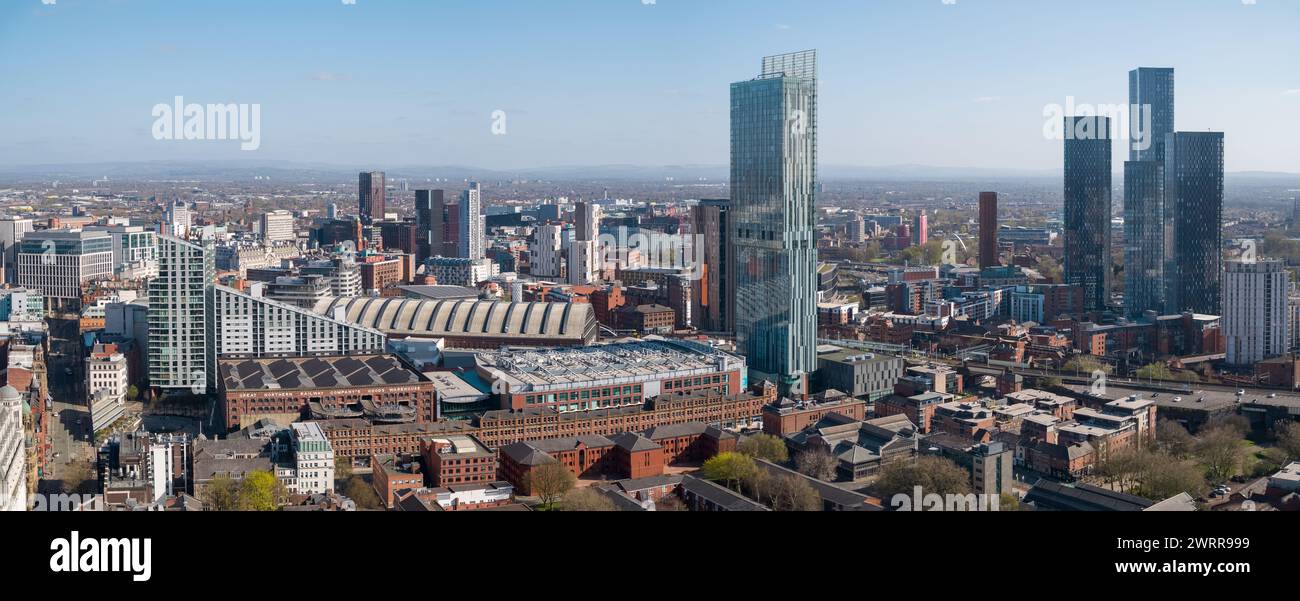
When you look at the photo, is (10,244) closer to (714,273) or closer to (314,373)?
(314,373)

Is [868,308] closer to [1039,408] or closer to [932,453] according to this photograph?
[1039,408]

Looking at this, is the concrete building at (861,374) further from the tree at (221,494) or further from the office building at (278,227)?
the office building at (278,227)

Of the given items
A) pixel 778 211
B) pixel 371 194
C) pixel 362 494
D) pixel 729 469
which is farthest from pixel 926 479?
pixel 371 194

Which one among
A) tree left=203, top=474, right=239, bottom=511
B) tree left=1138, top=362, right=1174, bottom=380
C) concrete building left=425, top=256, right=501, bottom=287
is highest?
concrete building left=425, top=256, right=501, bottom=287

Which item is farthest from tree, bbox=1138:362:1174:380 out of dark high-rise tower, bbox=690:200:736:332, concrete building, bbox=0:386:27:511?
concrete building, bbox=0:386:27:511

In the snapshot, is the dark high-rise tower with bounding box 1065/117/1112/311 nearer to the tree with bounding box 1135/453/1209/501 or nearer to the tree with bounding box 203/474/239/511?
the tree with bounding box 1135/453/1209/501

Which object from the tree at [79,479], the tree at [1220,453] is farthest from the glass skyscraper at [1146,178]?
the tree at [79,479]
